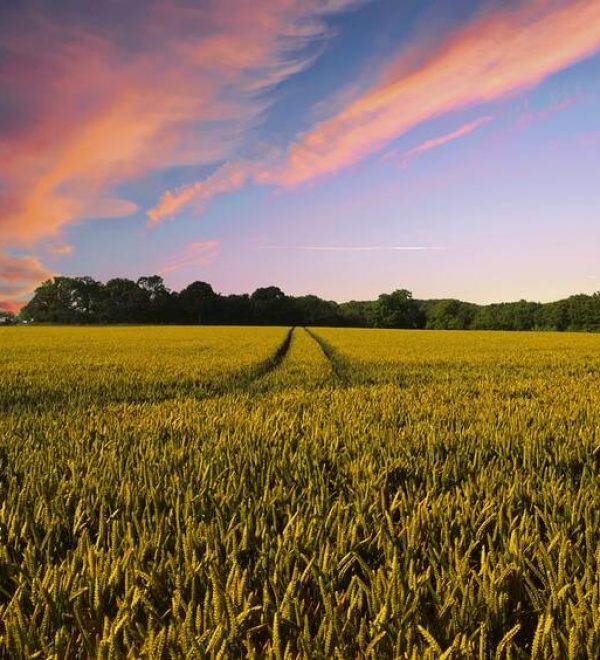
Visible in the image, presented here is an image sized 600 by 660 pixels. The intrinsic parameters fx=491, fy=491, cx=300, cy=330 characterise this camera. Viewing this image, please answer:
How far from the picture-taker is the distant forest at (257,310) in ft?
383

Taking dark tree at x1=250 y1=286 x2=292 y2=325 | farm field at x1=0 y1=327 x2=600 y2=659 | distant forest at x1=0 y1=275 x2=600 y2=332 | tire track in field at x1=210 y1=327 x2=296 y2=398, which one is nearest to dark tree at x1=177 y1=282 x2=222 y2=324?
distant forest at x1=0 y1=275 x2=600 y2=332

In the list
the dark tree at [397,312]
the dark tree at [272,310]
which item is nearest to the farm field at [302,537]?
the dark tree at [272,310]

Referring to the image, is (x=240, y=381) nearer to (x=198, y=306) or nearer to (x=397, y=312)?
(x=198, y=306)

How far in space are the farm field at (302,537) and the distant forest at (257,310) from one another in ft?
372

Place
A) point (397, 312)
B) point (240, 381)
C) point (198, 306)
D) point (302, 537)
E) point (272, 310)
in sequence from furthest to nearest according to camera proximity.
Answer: point (397, 312)
point (272, 310)
point (198, 306)
point (240, 381)
point (302, 537)

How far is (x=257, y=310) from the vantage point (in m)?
121

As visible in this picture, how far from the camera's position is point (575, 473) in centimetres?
375

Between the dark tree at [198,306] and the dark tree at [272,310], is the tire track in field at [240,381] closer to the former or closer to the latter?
the dark tree at [272,310]

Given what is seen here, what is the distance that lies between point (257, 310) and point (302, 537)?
120 meters

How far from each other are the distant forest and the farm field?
113 m

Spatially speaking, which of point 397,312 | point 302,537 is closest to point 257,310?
point 397,312

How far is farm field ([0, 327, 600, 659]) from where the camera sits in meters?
1.53

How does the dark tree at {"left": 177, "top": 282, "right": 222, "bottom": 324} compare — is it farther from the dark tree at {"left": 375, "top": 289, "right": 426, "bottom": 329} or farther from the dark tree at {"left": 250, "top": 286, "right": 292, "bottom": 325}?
the dark tree at {"left": 375, "top": 289, "right": 426, "bottom": 329}

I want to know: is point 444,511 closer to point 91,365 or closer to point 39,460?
point 39,460
